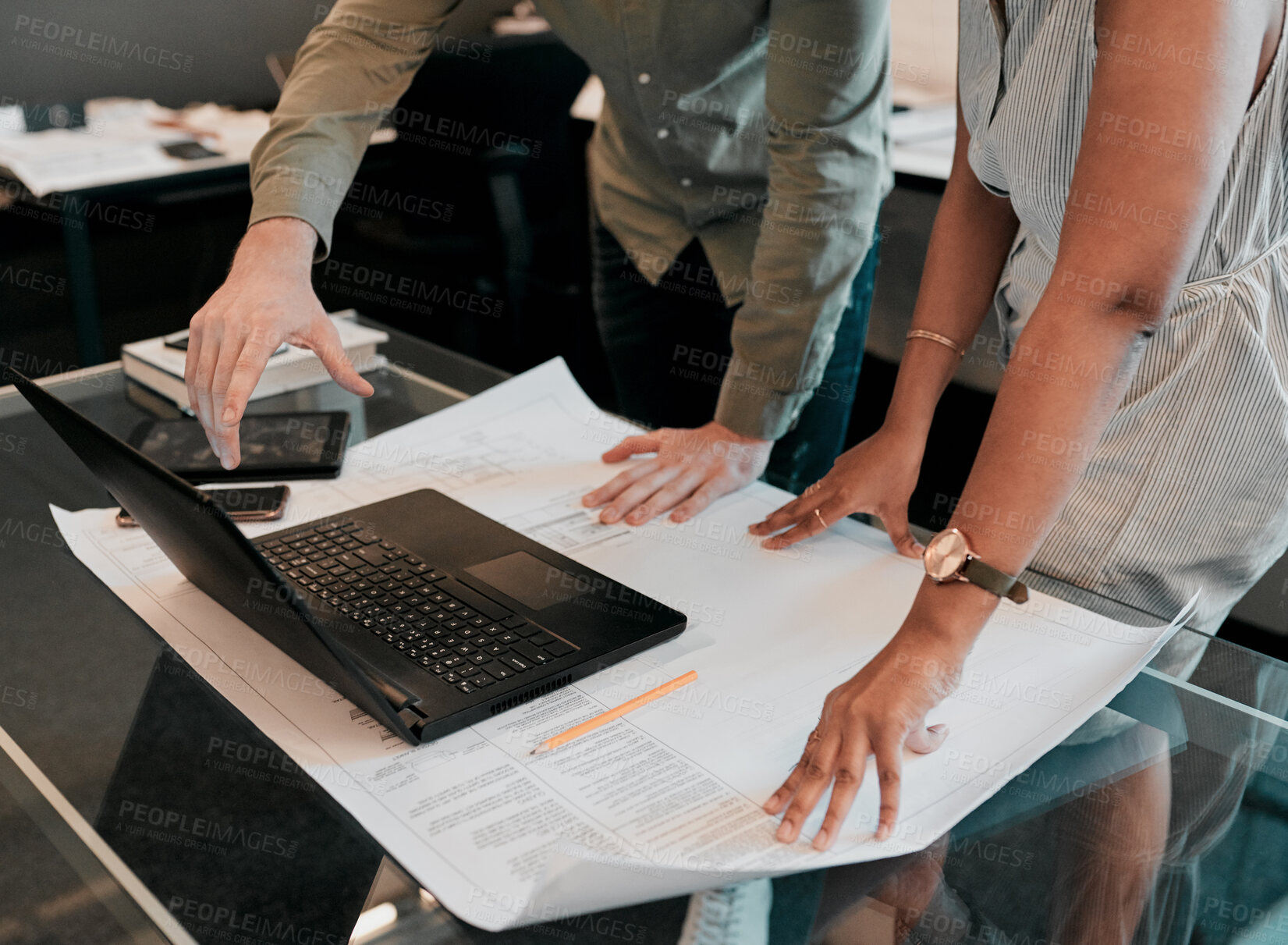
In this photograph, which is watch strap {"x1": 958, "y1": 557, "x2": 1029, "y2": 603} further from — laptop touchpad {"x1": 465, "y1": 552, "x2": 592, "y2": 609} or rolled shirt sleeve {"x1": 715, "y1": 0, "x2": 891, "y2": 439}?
rolled shirt sleeve {"x1": 715, "y1": 0, "x2": 891, "y2": 439}

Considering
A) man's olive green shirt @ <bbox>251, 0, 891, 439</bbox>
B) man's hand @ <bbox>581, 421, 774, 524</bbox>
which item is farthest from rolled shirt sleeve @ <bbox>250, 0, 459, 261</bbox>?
man's hand @ <bbox>581, 421, 774, 524</bbox>

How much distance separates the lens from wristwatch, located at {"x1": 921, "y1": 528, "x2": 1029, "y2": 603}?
71 centimetres

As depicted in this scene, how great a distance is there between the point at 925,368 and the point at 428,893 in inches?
26.5

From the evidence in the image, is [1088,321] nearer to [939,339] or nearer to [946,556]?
[946,556]

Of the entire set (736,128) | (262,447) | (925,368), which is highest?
(736,128)

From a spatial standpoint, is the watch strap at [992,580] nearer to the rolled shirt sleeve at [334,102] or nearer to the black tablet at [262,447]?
the black tablet at [262,447]

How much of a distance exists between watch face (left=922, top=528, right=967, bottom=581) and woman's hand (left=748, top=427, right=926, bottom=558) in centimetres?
31

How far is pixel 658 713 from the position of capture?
0.79 m

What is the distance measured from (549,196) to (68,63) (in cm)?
148

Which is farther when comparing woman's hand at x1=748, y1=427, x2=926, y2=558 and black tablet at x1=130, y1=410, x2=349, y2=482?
black tablet at x1=130, y1=410, x2=349, y2=482

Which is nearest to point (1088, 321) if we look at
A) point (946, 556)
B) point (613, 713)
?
point (946, 556)

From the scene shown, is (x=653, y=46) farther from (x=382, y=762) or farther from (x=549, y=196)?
(x=549, y=196)

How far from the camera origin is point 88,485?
1.12 metres

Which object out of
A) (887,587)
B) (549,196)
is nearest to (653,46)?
(887,587)
